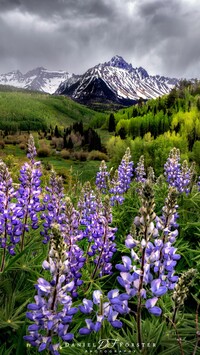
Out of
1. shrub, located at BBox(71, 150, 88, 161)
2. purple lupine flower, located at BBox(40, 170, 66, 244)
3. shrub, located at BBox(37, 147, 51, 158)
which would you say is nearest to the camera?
purple lupine flower, located at BBox(40, 170, 66, 244)

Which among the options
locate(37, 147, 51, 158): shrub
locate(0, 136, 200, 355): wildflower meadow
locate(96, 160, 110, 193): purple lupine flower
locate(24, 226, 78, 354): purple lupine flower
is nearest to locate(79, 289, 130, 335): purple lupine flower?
locate(0, 136, 200, 355): wildflower meadow

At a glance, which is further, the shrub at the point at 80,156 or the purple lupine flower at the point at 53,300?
the shrub at the point at 80,156

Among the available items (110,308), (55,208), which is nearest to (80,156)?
(55,208)

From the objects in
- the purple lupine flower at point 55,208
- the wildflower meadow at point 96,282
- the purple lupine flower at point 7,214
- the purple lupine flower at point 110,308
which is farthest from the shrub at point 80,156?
the purple lupine flower at point 110,308

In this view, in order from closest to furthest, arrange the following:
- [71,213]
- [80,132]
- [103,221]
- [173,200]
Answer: [173,200] < [71,213] < [103,221] < [80,132]

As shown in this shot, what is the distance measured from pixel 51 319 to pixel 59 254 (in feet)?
1.72

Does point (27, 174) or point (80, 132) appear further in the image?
point (80, 132)

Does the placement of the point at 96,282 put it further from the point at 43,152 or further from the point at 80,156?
the point at 80,156

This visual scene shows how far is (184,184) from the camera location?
784 cm

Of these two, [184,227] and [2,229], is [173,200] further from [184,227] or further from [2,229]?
[184,227]

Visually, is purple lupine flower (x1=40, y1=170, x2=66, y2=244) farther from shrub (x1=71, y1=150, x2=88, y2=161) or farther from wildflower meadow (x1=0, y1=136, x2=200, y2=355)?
shrub (x1=71, y1=150, x2=88, y2=161)

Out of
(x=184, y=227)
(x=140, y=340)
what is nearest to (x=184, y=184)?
(x=184, y=227)

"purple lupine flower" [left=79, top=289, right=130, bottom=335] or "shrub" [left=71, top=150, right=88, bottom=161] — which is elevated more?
"shrub" [left=71, top=150, right=88, bottom=161]

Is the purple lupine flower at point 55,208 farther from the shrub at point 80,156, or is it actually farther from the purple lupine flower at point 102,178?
the shrub at point 80,156
